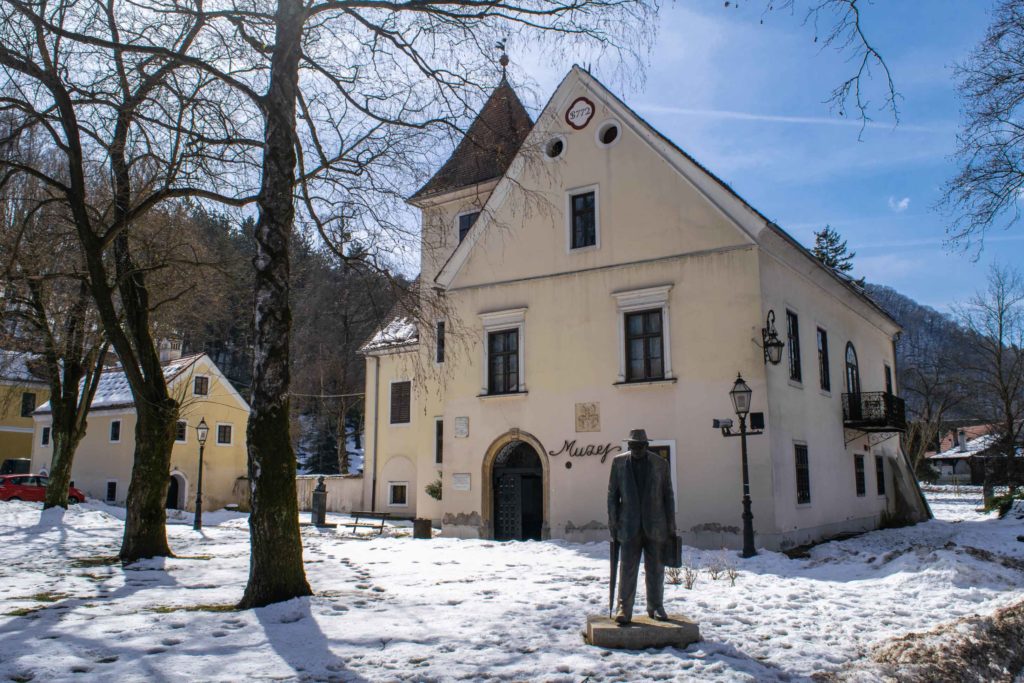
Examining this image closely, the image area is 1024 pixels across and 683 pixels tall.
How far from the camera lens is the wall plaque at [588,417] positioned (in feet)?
63.7

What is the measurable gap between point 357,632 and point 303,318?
43.4 metres

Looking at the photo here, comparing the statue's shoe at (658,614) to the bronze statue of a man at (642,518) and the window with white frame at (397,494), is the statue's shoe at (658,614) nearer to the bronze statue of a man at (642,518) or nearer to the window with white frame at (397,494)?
the bronze statue of a man at (642,518)

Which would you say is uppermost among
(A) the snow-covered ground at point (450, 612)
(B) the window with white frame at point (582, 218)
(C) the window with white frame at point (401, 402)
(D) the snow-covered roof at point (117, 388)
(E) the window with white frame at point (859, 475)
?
(B) the window with white frame at point (582, 218)

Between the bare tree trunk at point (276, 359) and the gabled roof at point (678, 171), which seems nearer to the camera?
the bare tree trunk at point (276, 359)

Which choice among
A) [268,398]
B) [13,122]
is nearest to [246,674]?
[268,398]

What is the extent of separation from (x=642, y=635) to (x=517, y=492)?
1317 cm

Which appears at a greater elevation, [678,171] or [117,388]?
[678,171]

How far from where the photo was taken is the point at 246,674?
666 cm

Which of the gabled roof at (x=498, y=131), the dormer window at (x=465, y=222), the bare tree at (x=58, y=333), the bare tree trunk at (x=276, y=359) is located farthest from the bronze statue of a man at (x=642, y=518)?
the dormer window at (x=465, y=222)

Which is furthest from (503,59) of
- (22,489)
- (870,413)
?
(22,489)

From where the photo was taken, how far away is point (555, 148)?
70.0ft

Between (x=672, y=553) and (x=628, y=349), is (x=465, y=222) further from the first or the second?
(x=672, y=553)

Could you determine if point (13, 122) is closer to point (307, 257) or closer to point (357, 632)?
point (307, 257)

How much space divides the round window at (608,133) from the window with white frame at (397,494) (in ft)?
56.1
